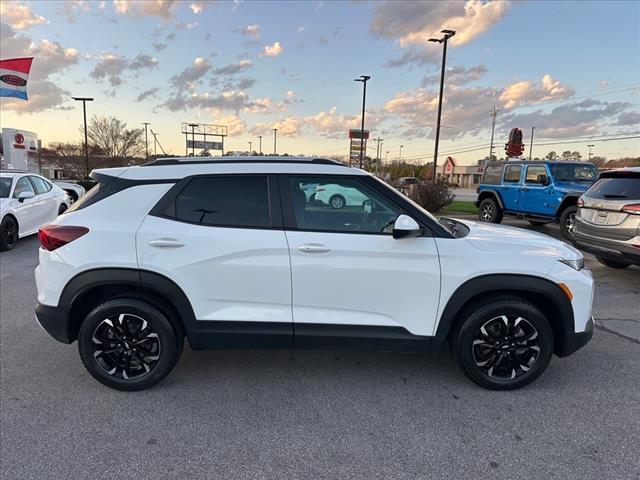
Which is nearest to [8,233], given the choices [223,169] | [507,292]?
[223,169]

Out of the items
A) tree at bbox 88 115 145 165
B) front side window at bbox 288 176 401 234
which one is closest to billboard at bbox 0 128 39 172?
tree at bbox 88 115 145 165

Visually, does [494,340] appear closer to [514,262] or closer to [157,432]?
[514,262]

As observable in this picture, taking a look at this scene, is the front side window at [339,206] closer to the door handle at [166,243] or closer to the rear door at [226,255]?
the rear door at [226,255]

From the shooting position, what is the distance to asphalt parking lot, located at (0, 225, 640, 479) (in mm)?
2449

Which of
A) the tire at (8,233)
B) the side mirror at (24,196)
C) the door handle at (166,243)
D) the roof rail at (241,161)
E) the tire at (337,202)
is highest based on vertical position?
the roof rail at (241,161)

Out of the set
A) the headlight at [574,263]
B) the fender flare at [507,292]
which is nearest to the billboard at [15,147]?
the fender flare at [507,292]

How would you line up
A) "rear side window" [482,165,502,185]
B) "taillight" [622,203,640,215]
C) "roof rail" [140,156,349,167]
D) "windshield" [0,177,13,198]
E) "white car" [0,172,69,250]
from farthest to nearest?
"rear side window" [482,165,502,185] < "windshield" [0,177,13,198] < "white car" [0,172,69,250] < "taillight" [622,203,640,215] < "roof rail" [140,156,349,167]

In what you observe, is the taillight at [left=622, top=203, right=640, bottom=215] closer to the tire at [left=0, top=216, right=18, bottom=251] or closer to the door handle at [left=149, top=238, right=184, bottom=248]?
the door handle at [left=149, top=238, right=184, bottom=248]

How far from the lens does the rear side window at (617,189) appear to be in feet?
19.6

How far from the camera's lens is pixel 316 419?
2.90m

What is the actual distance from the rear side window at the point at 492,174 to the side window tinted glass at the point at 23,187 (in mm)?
12191

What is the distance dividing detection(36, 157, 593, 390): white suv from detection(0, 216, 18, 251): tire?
6.57 metres

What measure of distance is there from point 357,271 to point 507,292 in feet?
3.85

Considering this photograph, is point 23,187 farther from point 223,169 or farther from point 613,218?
point 613,218
